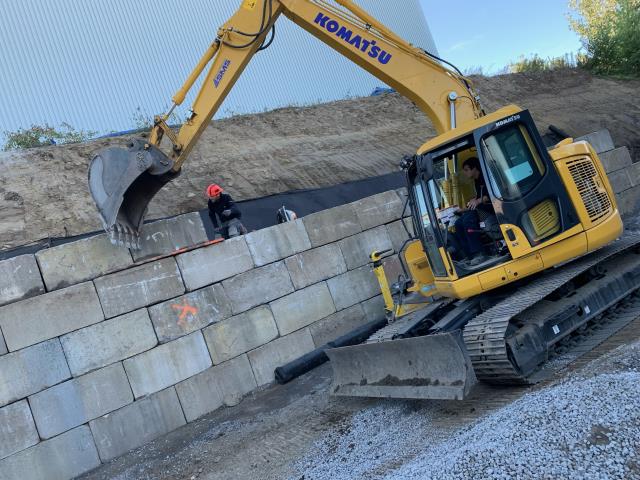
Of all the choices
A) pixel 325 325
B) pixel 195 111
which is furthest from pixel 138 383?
pixel 195 111

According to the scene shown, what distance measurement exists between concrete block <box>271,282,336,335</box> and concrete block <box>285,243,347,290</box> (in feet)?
0.40

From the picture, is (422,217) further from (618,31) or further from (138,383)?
(618,31)

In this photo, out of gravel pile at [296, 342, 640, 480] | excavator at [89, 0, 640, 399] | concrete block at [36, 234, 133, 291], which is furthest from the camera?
concrete block at [36, 234, 133, 291]

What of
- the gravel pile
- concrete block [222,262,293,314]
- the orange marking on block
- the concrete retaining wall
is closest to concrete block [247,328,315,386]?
the concrete retaining wall

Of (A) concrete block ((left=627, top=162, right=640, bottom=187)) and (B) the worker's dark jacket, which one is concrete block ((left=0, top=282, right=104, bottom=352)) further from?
(A) concrete block ((left=627, top=162, right=640, bottom=187))

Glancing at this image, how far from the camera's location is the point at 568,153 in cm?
593

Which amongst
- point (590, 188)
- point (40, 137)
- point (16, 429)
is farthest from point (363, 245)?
point (40, 137)

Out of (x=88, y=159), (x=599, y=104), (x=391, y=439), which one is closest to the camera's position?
(x=391, y=439)

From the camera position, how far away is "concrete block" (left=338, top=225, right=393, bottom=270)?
338 inches

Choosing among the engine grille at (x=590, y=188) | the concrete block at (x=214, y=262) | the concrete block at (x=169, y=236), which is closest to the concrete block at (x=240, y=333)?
the concrete block at (x=214, y=262)

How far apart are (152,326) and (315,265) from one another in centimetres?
252

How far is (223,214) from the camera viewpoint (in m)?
8.12

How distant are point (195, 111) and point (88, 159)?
4.95m

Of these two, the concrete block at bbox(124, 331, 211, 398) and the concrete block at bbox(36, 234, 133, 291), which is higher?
the concrete block at bbox(36, 234, 133, 291)
